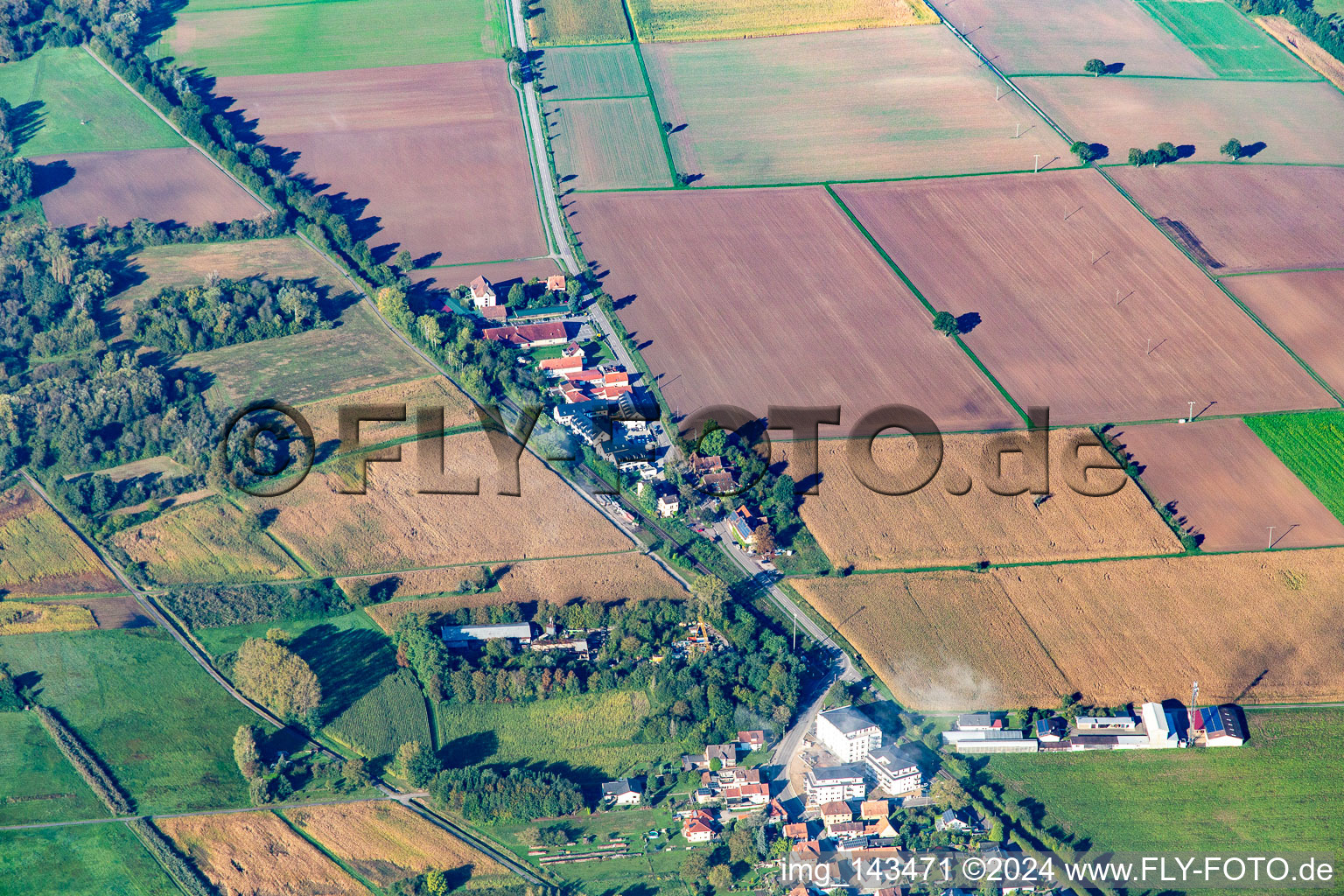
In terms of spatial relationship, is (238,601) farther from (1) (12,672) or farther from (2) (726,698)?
(2) (726,698)

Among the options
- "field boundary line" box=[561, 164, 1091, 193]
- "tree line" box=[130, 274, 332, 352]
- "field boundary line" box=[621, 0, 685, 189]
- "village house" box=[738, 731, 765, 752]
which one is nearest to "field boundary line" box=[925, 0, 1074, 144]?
"field boundary line" box=[561, 164, 1091, 193]

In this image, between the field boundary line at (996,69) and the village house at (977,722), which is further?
the field boundary line at (996,69)

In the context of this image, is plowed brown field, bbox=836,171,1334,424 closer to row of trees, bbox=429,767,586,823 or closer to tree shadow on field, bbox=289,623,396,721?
row of trees, bbox=429,767,586,823

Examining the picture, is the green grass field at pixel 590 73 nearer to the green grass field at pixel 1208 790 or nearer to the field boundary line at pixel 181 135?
the field boundary line at pixel 181 135

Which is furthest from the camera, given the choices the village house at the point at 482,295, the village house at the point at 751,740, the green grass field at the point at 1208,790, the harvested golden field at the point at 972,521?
the village house at the point at 482,295

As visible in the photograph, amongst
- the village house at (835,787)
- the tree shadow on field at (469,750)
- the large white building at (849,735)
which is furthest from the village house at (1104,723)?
the tree shadow on field at (469,750)
